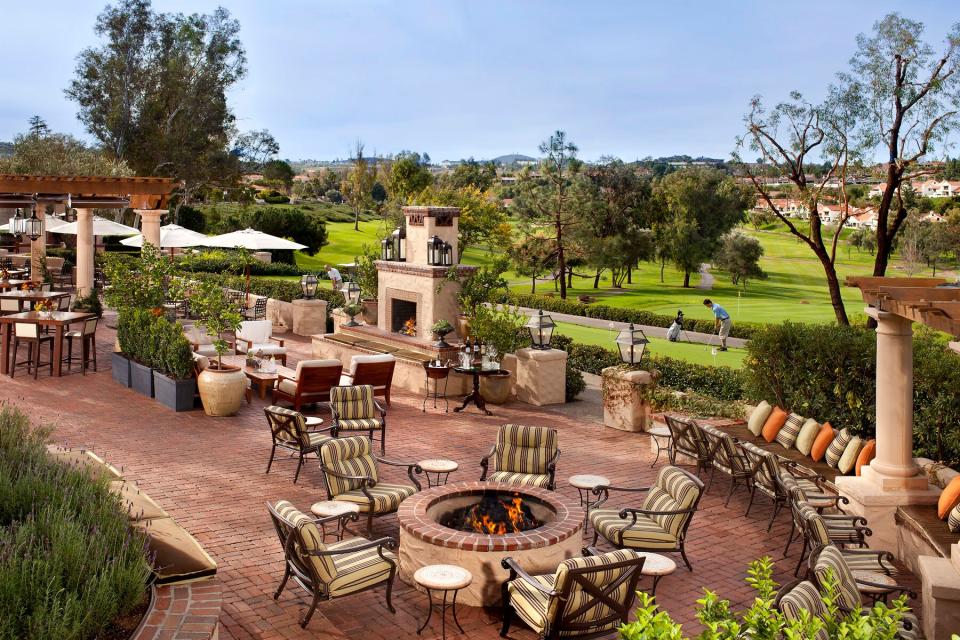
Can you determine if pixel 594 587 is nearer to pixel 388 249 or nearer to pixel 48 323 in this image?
pixel 388 249

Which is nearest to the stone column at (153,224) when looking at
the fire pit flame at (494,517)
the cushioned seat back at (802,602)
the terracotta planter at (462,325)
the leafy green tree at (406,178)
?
the terracotta planter at (462,325)

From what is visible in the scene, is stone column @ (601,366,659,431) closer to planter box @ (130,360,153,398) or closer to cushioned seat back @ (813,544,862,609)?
cushioned seat back @ (813,544,862,609)

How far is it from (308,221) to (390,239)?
37.3 metres

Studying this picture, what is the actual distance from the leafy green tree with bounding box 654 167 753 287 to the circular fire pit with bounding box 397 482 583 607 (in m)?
47.3

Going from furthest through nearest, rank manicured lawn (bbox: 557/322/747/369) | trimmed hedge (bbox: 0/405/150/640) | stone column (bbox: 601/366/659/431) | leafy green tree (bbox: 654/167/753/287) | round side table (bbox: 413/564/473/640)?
1. leafy green tree (bbox: 654/167/753/287)
2. manicured lawn (bbox: 557/322/747/369)
3. stone column (bbox: 601/366/659/431)
4. round side table (bbox: 413/564/473/640)
5. trimmed hedge (bbox: 0/405/150/640)

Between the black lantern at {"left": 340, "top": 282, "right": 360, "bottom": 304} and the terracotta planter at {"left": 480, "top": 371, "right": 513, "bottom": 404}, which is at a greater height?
the black lantern at {"left": 340, "top": 282, "right": 360, "bottom": 304}

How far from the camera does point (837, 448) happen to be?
1095cm

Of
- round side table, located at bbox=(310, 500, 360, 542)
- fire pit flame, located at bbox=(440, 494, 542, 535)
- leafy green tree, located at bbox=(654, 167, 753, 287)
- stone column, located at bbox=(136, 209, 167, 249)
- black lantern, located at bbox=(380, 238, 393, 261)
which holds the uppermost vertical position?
leafy green tree, located at bbox=(654, 167, 753, 287)

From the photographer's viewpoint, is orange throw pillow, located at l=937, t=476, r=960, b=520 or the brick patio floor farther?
orange throw pillow, located at l=937, t=476, r=960, b=520

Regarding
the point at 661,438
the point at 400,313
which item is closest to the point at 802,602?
the point at 661,438

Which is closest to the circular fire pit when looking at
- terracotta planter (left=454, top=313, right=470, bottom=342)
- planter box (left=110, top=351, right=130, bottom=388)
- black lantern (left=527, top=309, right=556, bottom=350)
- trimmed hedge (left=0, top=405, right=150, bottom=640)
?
trimmed hedge (left=0, top=405, right=150, bottom=640)

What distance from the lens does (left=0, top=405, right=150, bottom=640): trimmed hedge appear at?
17.4 feet

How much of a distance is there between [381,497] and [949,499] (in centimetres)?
565

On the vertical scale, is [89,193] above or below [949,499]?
above
